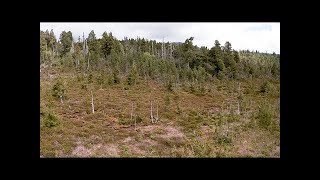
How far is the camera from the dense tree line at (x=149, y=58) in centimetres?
1248

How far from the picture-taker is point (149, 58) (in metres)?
13.4

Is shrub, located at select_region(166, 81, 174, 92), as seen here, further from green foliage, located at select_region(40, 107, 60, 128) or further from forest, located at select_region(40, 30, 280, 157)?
green foliage, located at select_region(40, 107, 60, 128)

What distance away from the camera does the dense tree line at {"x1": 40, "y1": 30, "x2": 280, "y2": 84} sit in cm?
1248

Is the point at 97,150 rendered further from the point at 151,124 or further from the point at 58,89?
the point at 58,89

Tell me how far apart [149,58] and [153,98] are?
1825mm

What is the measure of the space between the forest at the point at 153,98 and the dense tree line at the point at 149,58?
0.13 feet

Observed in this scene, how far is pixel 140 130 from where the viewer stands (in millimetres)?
11492

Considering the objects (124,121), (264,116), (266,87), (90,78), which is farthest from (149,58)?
(264,116)

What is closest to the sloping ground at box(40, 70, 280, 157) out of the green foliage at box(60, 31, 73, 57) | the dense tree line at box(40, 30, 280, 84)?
the dense tree line at box(40, 30, 280, 84)
